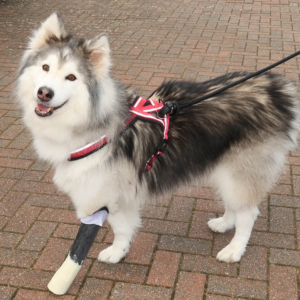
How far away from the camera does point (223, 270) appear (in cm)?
310

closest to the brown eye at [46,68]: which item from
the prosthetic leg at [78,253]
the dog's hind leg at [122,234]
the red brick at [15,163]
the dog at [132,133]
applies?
the dog at [132,133]

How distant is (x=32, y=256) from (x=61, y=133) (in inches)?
48.9

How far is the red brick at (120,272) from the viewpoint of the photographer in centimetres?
305

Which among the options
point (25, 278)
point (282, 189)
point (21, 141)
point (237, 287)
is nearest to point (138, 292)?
point (237, 287)

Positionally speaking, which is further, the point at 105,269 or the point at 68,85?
the point at 105,269

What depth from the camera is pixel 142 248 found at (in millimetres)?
3330

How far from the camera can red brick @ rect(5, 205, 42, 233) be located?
349 centimetres

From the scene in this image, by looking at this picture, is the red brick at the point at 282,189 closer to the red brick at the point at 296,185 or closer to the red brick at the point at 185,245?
the red brick at the point at 296,185

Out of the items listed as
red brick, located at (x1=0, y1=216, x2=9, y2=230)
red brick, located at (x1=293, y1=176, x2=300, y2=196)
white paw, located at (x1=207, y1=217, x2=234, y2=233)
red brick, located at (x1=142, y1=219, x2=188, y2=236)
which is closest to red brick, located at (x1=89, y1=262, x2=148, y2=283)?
red brick, located at (x1=142, y1=219, x2=188, y2=236)

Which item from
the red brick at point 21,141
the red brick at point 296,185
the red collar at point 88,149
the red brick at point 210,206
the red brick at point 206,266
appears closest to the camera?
the red collar at point 88,149

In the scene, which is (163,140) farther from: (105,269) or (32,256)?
(32,256)

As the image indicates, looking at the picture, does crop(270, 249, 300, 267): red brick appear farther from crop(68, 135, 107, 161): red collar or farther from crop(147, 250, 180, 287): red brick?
crop(68, 135, 107, 161): red collar

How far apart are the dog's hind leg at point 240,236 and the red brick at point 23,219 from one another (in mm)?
1666

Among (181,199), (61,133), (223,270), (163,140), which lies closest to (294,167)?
(181,199)
